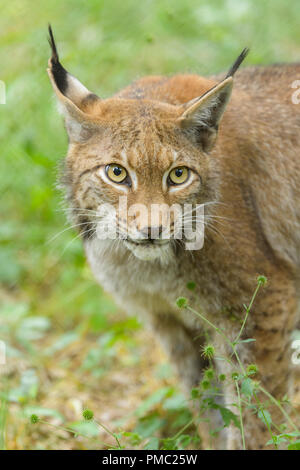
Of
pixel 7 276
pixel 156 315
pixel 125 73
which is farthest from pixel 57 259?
pixel 156 315

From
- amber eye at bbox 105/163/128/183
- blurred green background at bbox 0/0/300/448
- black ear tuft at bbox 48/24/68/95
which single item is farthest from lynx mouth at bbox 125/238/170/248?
blurred green background at bbox 0/0/300/448

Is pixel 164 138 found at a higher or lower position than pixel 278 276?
higher

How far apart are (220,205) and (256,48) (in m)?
4.70

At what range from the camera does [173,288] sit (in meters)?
4.85

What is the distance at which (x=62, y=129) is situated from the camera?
27.4ft

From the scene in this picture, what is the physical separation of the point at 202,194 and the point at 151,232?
2.26 ft

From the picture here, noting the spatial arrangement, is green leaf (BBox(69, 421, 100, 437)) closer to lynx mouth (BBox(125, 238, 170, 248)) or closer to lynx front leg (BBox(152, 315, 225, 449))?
lynx front leg (BBox(152, 315, 225, 449))

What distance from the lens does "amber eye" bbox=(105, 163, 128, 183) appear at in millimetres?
4242

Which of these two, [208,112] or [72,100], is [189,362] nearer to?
[208,112]

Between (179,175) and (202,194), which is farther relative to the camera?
(202,194)

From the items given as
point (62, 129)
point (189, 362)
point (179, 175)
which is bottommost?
point (189, 362)

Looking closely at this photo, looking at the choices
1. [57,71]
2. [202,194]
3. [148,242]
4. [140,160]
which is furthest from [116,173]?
[57,71]
